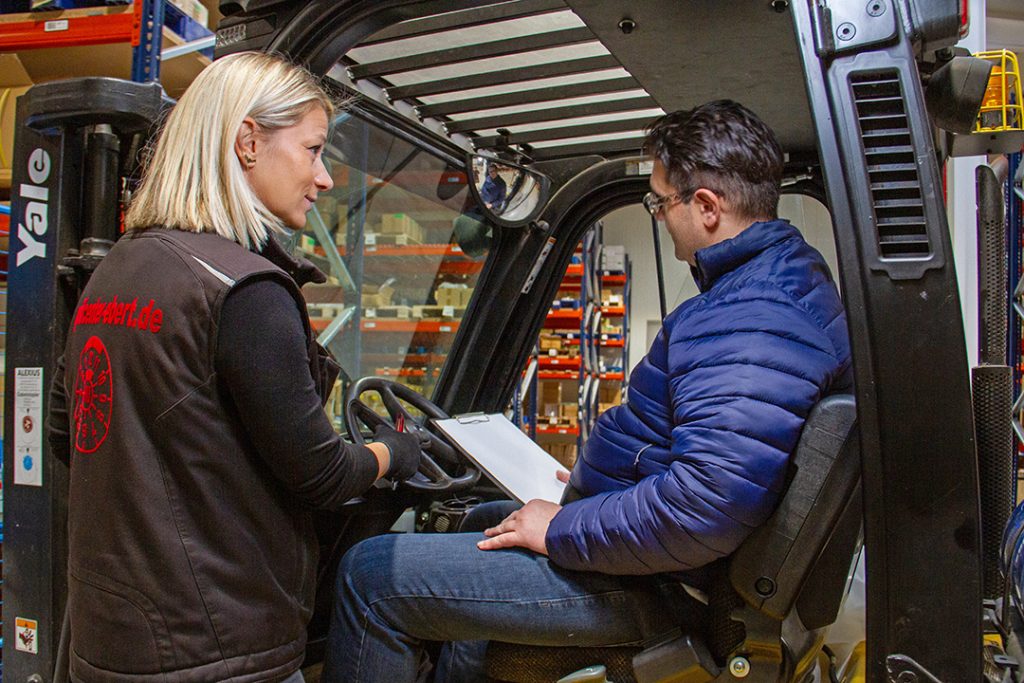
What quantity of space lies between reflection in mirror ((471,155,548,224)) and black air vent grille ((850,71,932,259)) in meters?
1.93

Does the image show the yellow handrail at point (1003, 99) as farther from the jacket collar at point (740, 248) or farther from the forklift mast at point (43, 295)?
the forklift mast at point (43, 295)

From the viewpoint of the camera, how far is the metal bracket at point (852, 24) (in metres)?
1.30

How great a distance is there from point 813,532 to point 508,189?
6.89 ft

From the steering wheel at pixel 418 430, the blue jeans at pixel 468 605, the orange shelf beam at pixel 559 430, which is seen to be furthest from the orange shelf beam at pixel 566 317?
the blue jeans at pixel 468 605

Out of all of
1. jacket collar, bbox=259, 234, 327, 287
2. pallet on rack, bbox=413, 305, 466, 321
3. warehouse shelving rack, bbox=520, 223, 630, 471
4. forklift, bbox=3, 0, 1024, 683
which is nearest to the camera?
forklift, bbox=3, 0, 1024, 683

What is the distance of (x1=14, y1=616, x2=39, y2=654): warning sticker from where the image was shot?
1.93 meters

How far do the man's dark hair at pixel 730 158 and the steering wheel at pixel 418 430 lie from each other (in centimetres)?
112

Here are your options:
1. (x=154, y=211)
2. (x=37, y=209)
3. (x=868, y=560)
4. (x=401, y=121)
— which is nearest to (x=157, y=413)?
(x=154, y=211)

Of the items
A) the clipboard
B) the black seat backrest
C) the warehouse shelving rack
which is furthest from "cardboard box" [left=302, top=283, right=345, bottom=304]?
the warehouse shelving rack

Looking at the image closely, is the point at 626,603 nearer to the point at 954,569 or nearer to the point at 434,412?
the point at 954,569

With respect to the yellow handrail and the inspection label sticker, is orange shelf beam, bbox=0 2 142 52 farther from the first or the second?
the yellow handrail

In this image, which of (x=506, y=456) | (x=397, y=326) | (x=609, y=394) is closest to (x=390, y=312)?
(x=397, y=326)

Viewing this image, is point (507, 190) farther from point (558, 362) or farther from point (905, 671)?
point (558, 362)

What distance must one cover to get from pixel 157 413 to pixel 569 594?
2.86 ft
